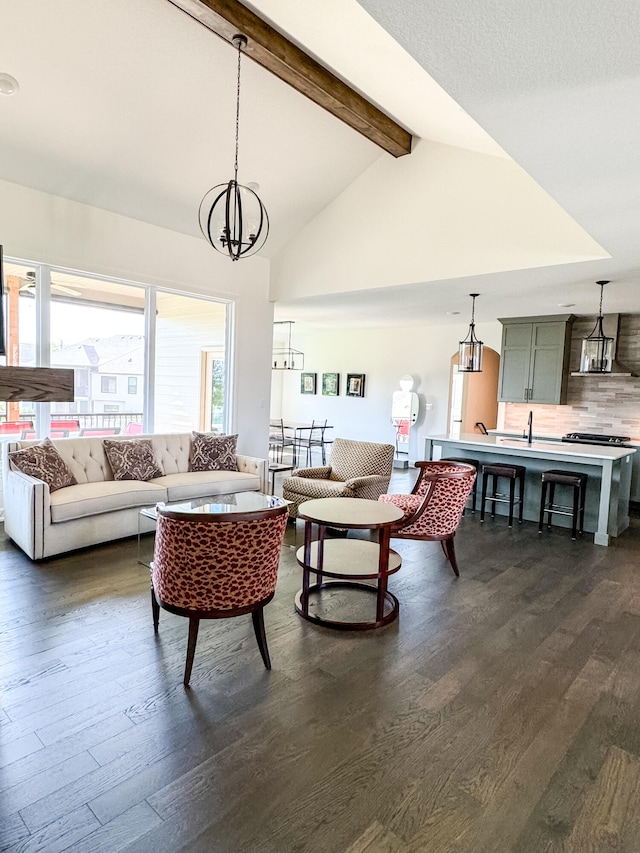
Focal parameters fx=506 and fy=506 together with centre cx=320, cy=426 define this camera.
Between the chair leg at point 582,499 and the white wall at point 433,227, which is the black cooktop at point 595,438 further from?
the white wall at point 433,227

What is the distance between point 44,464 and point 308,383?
24.4 feet

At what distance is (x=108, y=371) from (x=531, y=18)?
16.5 feet

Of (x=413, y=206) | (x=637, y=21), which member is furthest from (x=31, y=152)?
(x=637, y=21)

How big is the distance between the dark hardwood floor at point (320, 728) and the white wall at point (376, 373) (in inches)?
240

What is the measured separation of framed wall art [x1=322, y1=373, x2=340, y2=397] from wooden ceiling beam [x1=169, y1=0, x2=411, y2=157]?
5.94m

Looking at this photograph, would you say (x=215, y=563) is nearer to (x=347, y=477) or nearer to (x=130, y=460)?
A: (x=130, y=460)

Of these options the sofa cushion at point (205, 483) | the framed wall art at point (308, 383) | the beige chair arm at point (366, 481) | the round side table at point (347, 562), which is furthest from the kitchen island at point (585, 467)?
the framed wall art at point (308, 383)

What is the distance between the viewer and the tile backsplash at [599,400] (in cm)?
706

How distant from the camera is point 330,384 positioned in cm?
1093

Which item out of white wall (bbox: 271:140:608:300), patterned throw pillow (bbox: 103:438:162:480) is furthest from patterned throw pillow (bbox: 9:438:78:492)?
white wall (bbox: 271:140:608:300)

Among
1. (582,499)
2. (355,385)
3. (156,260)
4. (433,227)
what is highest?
(433,227)

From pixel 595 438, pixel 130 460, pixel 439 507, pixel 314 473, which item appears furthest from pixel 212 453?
pixel 595 438

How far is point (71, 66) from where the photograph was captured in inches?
147

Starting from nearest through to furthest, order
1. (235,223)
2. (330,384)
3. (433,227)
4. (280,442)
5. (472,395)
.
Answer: (235,223), (433,227), (472,395), (280,442), (330,384)
